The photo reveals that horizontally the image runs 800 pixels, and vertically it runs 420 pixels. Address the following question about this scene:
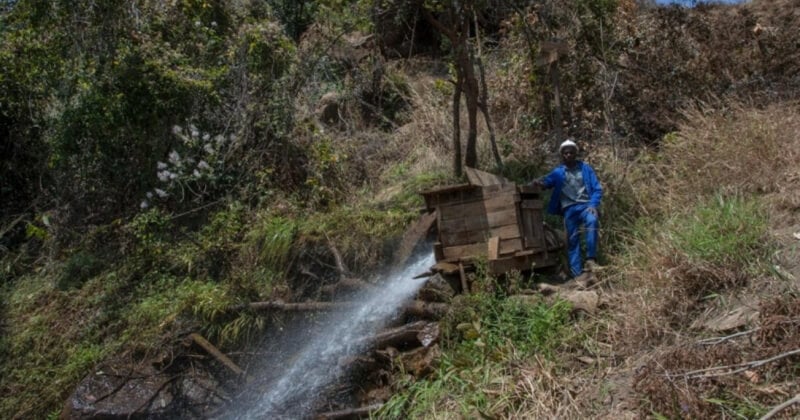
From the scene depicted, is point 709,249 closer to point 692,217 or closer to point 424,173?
point 692,217

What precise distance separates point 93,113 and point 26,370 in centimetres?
374

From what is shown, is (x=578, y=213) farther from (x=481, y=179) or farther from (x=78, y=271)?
(x=78, y=271)

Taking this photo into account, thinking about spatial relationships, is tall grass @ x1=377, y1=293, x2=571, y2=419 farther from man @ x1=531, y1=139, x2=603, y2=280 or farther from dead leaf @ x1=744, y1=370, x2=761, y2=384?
dead leaf @ x1=744, y1=370, x2=761, y2=384

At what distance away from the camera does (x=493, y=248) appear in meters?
6.54

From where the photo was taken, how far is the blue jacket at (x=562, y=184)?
23.0 ft

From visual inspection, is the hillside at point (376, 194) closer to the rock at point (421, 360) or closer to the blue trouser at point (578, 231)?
the rock at point (421, 360)

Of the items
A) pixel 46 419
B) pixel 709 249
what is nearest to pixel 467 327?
pixel 709 249

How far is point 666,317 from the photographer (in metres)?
5.45

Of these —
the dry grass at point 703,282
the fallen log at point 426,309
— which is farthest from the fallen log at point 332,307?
the dry grass at point 703,282

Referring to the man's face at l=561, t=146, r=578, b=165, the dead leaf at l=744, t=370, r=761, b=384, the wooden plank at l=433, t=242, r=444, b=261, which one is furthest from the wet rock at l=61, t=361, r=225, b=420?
the dead leaf at l=744, t=370, r=761, b=384

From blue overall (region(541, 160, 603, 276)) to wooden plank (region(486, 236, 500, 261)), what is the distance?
2.80 feet

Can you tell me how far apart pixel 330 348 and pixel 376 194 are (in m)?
3.48

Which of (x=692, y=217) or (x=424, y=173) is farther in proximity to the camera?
(x=424, y=173)

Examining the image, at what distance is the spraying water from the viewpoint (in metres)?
6.49
